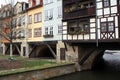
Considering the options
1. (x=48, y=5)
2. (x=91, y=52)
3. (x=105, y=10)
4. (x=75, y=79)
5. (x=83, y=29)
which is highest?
(x=48, y=5)

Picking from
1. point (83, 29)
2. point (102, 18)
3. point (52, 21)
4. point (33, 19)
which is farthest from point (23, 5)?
Answer: point (102, 18)

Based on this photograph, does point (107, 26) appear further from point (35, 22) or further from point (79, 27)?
point (35, 22)

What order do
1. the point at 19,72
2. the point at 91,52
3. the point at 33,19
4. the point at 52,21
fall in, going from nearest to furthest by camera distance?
the point at 19,72, the point at 91,52, the point at 52,21, the point at 33,19

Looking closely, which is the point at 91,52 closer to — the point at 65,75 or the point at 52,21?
the point at 65,75

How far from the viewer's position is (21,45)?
117ft

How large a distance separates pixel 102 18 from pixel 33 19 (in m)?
15.0

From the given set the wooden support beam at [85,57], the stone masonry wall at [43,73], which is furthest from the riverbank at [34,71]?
the wooden support beam at [85,57]

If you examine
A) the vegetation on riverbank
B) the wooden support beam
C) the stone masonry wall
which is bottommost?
the stone masonry wall

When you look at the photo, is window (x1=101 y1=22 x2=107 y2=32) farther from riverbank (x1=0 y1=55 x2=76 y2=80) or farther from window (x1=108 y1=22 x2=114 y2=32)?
riverbank (x1=0 y1=55 x2=76 y2=80)

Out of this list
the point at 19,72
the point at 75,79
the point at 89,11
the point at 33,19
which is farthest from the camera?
the point at 33,19

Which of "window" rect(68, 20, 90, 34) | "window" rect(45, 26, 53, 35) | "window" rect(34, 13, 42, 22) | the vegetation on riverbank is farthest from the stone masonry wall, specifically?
"window" rect(34, 13, 42, 22)

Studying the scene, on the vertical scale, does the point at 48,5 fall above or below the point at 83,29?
above

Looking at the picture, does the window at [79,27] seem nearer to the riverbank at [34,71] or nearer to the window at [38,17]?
the riverbank at [34,71]

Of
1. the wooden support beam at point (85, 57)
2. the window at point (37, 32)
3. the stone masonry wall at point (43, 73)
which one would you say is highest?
the window at point (37, 32)
